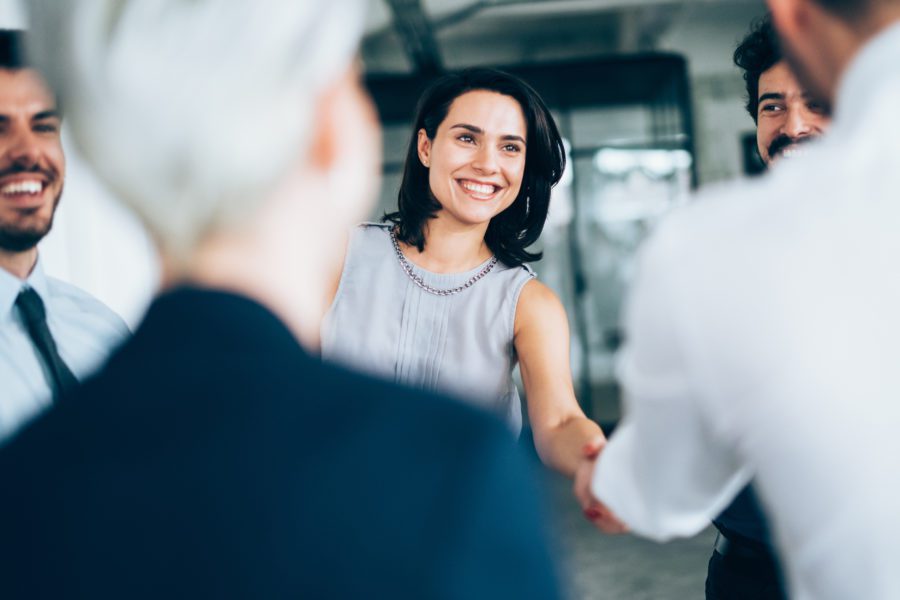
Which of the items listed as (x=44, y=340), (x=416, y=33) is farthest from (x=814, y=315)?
(x=416, y=33)

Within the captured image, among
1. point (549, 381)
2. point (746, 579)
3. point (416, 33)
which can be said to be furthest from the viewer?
point (416, 33)

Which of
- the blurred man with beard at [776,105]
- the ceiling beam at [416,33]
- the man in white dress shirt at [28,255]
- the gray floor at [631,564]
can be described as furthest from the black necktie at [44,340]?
the ceiling beam at [416,33]

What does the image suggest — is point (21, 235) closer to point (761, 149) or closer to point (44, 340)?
point (44, 340)

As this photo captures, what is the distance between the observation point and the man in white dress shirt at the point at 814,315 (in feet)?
1.93

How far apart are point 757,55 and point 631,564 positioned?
9.61 ft

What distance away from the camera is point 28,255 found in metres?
1.33

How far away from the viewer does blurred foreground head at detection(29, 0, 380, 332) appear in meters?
0.53

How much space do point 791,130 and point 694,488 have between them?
40.6 inches

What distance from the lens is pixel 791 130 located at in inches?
62.6

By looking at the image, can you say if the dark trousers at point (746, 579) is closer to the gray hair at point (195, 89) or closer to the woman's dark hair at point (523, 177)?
the woman's dark hair at point (523, 177)

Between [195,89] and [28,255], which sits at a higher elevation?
[195,89]

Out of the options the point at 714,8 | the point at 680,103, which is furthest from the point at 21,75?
the point at 714,8

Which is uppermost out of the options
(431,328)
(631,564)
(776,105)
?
(776,105)

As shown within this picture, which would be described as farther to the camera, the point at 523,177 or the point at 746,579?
the point at 523,177
